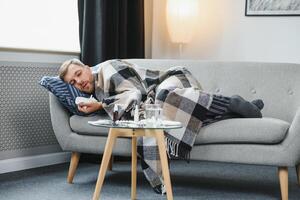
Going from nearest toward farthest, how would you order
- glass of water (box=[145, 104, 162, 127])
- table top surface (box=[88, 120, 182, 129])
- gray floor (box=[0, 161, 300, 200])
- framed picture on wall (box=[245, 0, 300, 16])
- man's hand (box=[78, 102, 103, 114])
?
table top surface (box=[88, 120, 182, 129]) < glass of water (box=[145, 104, 162, 127]) < gray floor (box=[0, 161, 300, 200]) < man's hand (box=[78, 102, 103, 114]) < framed picture on wall (box=[245, 0, 300, 16])

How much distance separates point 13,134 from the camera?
10.6 ft

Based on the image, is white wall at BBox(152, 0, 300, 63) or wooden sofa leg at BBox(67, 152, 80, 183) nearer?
wooden sofa leg at BBox(67, 152, 80, 183)

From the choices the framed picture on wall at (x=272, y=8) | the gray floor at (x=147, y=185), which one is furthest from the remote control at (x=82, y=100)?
the framed picture on wall at (x=272, y=8)

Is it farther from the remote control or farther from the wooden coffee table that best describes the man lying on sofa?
the wooden coffee table

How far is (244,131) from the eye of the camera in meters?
2.57

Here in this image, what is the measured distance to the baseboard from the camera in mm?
3207

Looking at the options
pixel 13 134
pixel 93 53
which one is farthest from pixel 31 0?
pixel 13 134

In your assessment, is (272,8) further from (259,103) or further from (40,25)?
(40,25)

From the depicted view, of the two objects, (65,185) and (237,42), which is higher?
(237,42)

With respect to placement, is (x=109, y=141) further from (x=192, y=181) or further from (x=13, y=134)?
(x=13, y=134)

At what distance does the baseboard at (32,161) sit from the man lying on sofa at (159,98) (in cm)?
74

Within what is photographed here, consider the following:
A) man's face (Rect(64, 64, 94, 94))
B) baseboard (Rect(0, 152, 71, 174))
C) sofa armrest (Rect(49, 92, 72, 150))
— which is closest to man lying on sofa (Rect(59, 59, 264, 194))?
man's face (Rect(64, 64, 94, 94))

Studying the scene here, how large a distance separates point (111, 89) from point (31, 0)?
105 cm

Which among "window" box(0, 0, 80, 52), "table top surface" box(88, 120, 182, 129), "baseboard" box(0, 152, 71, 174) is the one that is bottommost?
"baseboard" box(0, 152, 71, 174)
